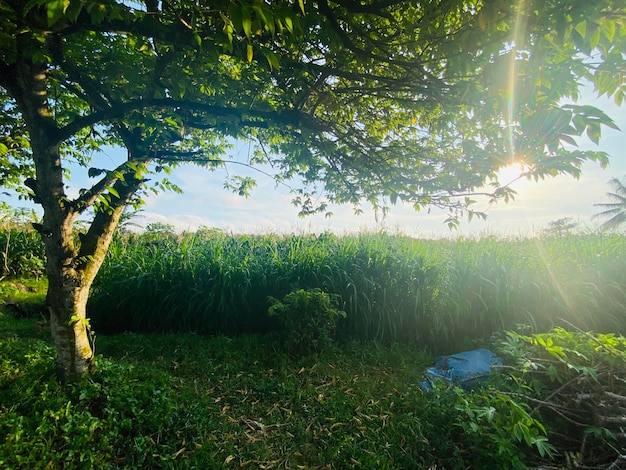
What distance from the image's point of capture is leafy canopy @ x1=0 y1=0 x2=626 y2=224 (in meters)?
1.70

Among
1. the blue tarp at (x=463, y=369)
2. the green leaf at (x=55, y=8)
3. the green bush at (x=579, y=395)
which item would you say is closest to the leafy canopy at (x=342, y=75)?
the green leaf at (x=55, y=8)

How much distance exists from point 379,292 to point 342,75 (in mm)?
3123

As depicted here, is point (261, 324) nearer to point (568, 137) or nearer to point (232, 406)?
point (232, 406)

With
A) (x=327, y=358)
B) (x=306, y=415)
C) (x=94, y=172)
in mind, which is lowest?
(x=306, y=415)

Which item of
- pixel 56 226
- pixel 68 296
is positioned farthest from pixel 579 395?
pixel 56 226

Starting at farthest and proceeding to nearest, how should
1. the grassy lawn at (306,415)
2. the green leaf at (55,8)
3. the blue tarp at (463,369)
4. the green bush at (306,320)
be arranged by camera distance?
the green bush at (306,320) < the blue tarp at (463,369) < the grassy lawn at (306,415) < the green leaf at (55,8)

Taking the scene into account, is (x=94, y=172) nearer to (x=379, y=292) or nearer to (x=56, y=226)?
(x=56, y=226)

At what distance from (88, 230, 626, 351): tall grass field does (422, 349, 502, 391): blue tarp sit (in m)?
0.57

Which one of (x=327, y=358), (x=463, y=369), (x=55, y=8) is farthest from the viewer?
(x=327, y=358)

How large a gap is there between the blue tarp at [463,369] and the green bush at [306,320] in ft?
3.90

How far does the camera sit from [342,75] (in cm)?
254

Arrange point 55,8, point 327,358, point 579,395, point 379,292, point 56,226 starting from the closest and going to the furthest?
point 55,8 → point 579,395 → point 56,226 → point 327,358 → point 379,292

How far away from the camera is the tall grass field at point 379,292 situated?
15.0 feet

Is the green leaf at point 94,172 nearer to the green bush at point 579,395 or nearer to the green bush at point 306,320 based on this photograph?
the green bush at point 306,320
